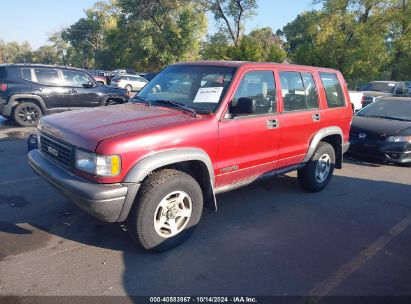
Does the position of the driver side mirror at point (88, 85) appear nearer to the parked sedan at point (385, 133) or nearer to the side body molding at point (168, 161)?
the parked sedan at point (385, 133)

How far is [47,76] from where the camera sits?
33.6ft

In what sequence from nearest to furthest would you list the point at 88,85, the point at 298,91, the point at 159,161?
the point at 159,161
the point at 298,91
the point at 88,85

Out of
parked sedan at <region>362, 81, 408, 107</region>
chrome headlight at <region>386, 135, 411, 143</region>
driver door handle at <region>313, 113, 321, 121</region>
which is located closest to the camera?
driver door handle at <region>313, 113, 321, 121</region>

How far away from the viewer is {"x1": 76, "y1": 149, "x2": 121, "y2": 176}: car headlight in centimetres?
315

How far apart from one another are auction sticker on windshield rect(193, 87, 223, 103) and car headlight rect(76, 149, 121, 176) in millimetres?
1323

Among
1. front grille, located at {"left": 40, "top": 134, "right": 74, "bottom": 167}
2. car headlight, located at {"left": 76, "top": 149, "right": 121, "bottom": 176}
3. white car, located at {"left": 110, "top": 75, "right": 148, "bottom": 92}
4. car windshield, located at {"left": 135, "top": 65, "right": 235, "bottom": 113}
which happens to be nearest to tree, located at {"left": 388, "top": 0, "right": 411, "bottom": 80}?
white car, located at {"left": 110, "top": 75, "right": 148, "bottom": 92}

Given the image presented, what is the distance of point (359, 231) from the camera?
442 centimetres

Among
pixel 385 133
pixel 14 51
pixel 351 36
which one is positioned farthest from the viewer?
pixel 14 51

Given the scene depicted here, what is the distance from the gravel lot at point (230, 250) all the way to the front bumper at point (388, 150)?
83.7 inches

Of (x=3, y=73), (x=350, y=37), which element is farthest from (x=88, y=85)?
(x=350, y=37)

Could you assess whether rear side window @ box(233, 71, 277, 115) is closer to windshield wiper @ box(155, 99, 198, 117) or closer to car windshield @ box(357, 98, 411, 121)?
windshield wiper @ box(155, 99, 198, 117)

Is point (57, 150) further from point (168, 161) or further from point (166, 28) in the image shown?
point (166, 28)

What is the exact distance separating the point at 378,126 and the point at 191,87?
5.21 meters

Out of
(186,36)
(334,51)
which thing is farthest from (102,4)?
(334,51)
